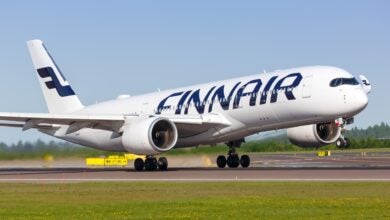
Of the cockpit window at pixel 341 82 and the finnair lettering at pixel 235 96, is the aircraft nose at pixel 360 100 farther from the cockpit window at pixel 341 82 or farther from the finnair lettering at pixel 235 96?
the finnair lettering at pixel 235 96

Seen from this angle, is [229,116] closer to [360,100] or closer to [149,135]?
[149,135]

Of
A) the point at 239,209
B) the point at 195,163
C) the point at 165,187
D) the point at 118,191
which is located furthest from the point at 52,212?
the point at 195,163

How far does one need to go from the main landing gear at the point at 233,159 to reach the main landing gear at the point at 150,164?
5.36 meters

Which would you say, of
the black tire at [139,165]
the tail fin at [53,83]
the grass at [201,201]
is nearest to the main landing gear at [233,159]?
the black tire at [139,165]

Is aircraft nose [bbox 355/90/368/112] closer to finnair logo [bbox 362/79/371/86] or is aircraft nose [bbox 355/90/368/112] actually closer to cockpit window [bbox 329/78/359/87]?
cockpit window [bbox 329/78/359/87]

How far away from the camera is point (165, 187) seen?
89.8 feet

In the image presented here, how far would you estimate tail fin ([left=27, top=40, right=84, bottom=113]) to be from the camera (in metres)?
54.8

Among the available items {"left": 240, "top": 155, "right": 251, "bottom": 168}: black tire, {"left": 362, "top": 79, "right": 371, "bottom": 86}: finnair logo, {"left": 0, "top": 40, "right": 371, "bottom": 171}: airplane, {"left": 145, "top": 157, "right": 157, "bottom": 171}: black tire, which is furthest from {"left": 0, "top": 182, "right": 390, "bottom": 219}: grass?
{"left": 240, "top": 155, "right": 251, "bottom": 168}: black tire

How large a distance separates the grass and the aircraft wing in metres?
14.0

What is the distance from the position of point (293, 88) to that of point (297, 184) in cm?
1485

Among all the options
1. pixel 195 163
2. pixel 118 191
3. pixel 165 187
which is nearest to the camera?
pixel 118 191

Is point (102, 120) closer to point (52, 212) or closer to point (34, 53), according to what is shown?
point (34, 53)

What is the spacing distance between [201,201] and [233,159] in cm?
2684

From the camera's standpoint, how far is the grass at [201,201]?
17.6m
